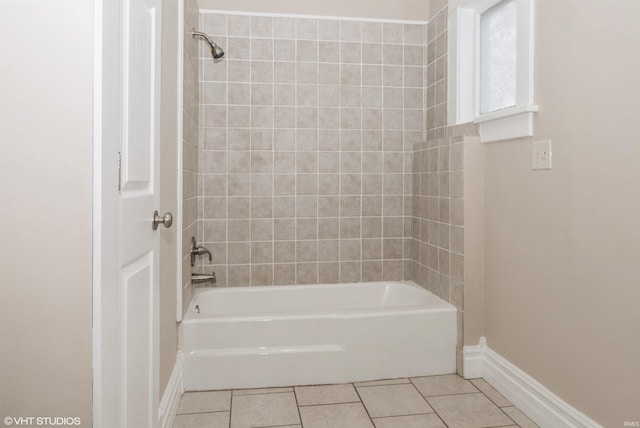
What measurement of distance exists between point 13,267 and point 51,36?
1.45ft

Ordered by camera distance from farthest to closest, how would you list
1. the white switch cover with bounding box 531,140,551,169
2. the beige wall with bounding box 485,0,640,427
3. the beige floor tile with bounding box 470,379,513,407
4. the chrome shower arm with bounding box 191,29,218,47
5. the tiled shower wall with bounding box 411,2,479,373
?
the chrome shower arm with bounding box 191,29,218,47 < the tiled shower wall with bounding box 411,2,479,373 < the beige floor tile with bounding box 470,379,513,407 < the white switch cover with bounding box 531,140,551,169 < the beige wall with bounding box 485,0,640,427

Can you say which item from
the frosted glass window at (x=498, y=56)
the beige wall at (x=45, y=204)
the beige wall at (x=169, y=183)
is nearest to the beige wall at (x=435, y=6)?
the frosted glass window at (x=498, y=56)

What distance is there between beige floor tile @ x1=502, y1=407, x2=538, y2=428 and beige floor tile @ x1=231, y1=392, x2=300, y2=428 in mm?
952

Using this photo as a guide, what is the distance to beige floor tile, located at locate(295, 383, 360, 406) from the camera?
2195 millimetres

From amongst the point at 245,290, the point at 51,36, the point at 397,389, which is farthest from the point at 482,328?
the point at 51,36

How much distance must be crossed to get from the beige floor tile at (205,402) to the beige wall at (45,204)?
1.32m

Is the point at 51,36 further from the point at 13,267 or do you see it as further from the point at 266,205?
the point at 266,205

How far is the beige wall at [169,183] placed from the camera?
187 cm

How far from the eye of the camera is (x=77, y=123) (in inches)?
34.5

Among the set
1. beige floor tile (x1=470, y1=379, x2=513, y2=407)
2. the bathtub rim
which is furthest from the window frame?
beige floor tile (x1=470, y1=379, x2=513, y2=407)

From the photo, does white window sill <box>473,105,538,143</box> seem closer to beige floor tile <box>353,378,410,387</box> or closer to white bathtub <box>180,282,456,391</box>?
white bathtub <box>180,282,456,391</box>

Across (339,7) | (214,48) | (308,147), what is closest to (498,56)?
(339,7)

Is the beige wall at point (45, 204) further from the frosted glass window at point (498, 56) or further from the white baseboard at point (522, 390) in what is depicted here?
the frosted glass window at point (498, 56)

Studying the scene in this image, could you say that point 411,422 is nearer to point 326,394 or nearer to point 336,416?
point 336,416
